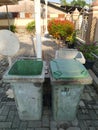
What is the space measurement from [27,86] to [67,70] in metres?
0.79

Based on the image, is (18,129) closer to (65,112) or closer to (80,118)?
(65,112)

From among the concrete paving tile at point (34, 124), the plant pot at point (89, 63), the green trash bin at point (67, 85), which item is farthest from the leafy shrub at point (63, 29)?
the concrete paving tile at point (34, 124)

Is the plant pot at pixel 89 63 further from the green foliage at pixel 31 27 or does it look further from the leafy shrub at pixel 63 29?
the green foliage at pixel 31 27

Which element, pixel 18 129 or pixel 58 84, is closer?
pixel 58 84

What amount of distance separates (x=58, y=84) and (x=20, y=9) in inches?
598

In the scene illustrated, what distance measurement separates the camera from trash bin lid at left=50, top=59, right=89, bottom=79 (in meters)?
2.75

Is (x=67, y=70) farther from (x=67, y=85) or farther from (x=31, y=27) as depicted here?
(x=31, y=27)

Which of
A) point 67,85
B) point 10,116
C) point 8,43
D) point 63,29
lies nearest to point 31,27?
point 63,29

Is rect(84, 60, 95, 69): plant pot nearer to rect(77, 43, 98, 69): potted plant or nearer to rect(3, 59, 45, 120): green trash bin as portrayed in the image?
rect(77, 43, 98, 69): potted plant

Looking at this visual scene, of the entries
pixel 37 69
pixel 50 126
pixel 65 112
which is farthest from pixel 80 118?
pixel 37 69

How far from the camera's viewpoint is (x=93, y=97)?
4277 mm

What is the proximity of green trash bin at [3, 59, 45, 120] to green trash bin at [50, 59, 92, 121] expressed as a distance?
0.28 metres

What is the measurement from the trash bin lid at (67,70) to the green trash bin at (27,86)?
0.83 feet

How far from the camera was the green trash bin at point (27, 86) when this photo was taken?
2744mm
